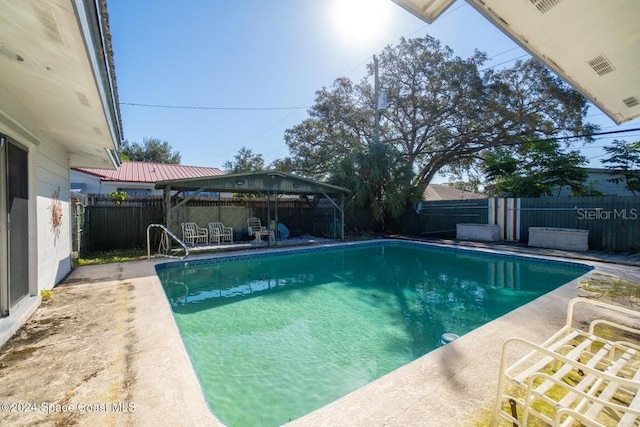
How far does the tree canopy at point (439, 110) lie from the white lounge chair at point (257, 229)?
5366mm

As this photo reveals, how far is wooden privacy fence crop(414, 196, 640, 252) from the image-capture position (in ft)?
Result: 31.0

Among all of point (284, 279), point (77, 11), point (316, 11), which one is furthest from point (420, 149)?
point (77, 11)

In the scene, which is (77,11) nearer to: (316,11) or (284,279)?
(284,279)

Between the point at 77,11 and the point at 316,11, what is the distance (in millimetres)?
9254

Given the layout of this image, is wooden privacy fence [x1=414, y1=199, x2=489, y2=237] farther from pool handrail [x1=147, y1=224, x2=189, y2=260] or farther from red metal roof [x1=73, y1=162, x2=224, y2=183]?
red metal roof [x1=73, y1=162, x2=224, y2=183]

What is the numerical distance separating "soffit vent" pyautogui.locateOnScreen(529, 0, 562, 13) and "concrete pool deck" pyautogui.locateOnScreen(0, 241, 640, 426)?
8.28ft

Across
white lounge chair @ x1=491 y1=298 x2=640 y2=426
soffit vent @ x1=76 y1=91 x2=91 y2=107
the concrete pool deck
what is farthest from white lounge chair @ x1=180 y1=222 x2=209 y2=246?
white lounge chair @ x1=491 y1=298 x2=640 y2=426

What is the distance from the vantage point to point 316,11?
30.6ft

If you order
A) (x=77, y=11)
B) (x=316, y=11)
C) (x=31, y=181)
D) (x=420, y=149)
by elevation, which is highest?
(x=316, y=11)

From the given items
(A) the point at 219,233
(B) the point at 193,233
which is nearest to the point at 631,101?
(A) the point at 219,233

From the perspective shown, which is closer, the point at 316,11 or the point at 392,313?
the point at 392,313

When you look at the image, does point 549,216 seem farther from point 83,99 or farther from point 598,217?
point 83,99

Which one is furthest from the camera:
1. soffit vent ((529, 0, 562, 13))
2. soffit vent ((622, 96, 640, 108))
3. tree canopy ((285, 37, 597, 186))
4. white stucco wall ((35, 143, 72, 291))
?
tree canopy ((285, 37, 597, 186))

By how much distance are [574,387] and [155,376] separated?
9.41 ft
